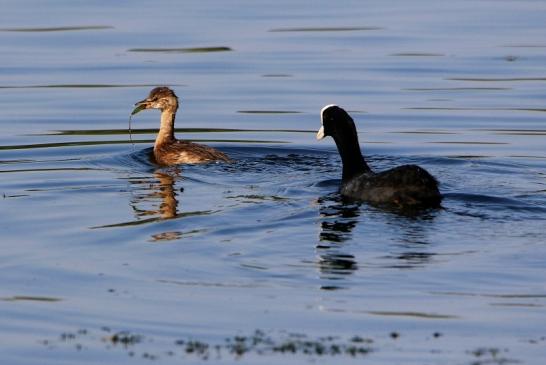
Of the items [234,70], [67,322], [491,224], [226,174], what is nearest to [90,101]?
[234,70]

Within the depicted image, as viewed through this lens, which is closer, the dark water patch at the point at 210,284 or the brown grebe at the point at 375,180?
the dark water patch at the point at 210,284

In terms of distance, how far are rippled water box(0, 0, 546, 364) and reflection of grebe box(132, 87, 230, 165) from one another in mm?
290

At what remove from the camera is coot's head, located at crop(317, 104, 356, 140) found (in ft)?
50.2

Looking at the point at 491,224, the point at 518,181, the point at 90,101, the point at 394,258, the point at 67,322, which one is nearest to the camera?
the point at 67,322

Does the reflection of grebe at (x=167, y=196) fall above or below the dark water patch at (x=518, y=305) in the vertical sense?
above

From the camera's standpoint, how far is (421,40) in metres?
24.4

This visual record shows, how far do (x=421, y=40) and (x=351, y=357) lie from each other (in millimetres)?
16159

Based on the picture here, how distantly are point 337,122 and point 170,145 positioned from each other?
2.95 metres

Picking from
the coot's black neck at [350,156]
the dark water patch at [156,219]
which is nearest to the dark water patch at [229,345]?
the dark water patch at [156,219]

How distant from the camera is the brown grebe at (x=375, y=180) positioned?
13773 millimetres

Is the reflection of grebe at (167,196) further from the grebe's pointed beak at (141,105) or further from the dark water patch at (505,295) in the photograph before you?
the dark water patch at (505,295)

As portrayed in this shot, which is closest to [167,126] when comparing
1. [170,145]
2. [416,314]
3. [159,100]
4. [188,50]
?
[159,100]

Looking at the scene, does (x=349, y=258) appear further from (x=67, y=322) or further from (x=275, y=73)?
A: (x=275, y=73)

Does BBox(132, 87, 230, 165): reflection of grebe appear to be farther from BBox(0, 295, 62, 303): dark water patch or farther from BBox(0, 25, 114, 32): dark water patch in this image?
BBox(0, 25, 114, 32): dark water patch
